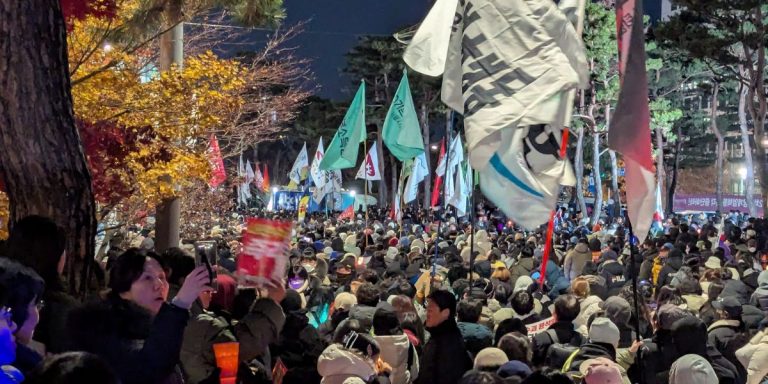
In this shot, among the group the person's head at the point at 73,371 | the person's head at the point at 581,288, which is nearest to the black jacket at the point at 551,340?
the person's head at the point at 581,288

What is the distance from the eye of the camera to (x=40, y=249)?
415cm

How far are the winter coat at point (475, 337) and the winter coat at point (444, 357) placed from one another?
76 centimetres

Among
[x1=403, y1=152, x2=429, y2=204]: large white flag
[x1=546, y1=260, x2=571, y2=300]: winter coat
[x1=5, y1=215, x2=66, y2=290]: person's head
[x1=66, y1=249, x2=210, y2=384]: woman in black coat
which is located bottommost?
[x1=546, y1=260, x2=571, y2=300]: winter coat

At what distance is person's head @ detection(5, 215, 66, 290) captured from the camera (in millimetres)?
4129

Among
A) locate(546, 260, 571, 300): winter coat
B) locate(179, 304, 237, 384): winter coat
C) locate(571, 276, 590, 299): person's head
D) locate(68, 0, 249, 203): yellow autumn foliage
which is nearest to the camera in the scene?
locate(179, 304, 237, 384): winter coat

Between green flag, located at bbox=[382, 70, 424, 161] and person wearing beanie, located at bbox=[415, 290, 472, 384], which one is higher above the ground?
green flag, located at bbox=[382, 70, 424, 161]

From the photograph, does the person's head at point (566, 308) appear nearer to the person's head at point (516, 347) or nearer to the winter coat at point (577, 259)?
the person's head at point (516, 347)

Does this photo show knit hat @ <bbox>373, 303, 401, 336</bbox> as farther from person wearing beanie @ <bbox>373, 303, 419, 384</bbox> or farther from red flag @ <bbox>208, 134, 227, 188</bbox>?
red flag @ <bbox>208, 134, 227, 188</bbox>

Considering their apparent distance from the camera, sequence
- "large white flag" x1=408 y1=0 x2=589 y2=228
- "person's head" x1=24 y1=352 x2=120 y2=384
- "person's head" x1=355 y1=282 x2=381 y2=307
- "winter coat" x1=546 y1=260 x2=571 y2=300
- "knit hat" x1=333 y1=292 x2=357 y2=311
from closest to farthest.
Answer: "person's head" x1=24 y1=352 x2=120 y2=384
"large white flag" x1=408 y1=0 x2=589 y2=228
"person's head" x1=355 y1=282 x2=381 y2=307
"knit hat" x1=333 y1=292 x2=357 y2=311
"winter coat" x1=546 y1=260 x2=571 y2=300

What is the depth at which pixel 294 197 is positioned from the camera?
50.4 m

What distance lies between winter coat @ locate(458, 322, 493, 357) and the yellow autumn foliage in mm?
4926

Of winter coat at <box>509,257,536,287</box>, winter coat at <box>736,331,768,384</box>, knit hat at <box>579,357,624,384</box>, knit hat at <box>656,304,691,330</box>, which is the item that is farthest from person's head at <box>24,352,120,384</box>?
winter coat at <box>509,257,536,287</box>

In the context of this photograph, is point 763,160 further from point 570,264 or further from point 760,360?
point 760,360

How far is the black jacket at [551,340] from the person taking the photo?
5.77 meters
